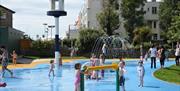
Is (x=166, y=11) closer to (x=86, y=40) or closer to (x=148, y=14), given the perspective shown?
(x=148, y=14)

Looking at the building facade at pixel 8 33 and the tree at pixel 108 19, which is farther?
the tree at pixel 108 19

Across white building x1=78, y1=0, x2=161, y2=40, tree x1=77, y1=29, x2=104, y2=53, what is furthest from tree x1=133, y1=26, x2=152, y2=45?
white building x1=78, y1=0, x2=161, y2=40

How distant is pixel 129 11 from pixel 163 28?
7116 millimetres

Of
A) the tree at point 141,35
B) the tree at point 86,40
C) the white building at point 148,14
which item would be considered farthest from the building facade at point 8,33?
the white building at point 148,14

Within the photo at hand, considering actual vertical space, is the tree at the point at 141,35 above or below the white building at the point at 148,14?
below

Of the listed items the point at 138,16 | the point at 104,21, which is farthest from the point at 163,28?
the point at 104,21

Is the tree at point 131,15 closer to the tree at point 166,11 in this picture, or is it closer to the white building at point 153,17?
the tree at point 166,11

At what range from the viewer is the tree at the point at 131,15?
77000mm

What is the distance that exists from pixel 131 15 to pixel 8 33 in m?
27.0

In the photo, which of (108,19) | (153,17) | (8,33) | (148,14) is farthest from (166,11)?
(8,33)

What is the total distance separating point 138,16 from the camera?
7762cm

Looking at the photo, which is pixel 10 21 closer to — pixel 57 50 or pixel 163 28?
pixel 163 28

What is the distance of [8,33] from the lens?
5622 cm

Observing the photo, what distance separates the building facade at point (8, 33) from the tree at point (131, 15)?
59.4 feet
